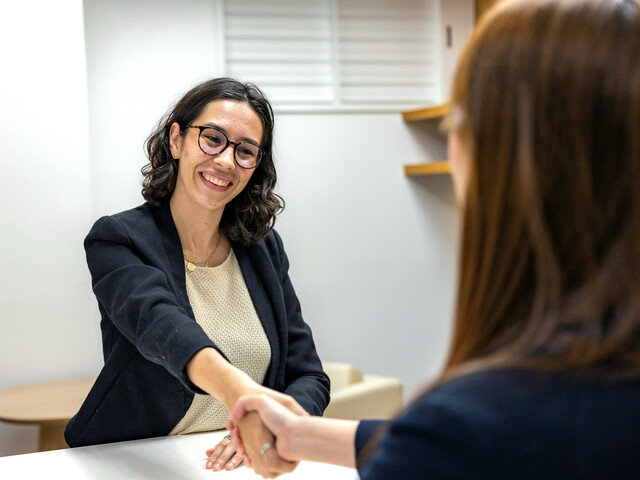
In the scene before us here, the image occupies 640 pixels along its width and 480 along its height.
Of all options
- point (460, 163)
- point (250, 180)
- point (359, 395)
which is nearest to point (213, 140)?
Answer: point (250, 180)

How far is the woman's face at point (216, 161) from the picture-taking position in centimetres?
189

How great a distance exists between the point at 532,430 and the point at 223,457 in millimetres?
1016

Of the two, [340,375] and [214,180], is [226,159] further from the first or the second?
[340,375]

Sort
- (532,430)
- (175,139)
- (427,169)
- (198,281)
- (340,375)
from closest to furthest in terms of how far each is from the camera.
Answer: (532,430), (198,281), (175,139), (340,375), (427,169)

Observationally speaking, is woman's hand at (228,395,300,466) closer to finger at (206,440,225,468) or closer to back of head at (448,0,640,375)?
finger at (206,440,225,468)

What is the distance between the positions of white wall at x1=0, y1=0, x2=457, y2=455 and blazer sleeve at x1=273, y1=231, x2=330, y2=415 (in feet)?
5.14

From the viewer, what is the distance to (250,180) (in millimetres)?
2096

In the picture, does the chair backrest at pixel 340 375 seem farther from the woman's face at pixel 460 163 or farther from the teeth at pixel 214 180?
the woman's face at pixel 460 163

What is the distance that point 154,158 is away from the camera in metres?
2.02

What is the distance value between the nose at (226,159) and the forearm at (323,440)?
80 cm

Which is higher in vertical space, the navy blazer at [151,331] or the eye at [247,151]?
the eye at [247,151]

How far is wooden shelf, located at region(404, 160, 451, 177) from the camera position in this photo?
3.87m

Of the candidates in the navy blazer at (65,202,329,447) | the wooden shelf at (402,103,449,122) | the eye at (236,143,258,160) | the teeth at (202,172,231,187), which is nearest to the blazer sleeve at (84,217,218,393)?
the navy blazer at (65,202,329,447)

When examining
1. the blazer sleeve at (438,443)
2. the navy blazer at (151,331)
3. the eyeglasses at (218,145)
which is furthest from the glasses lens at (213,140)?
the blazer sleeve at (438,443)
